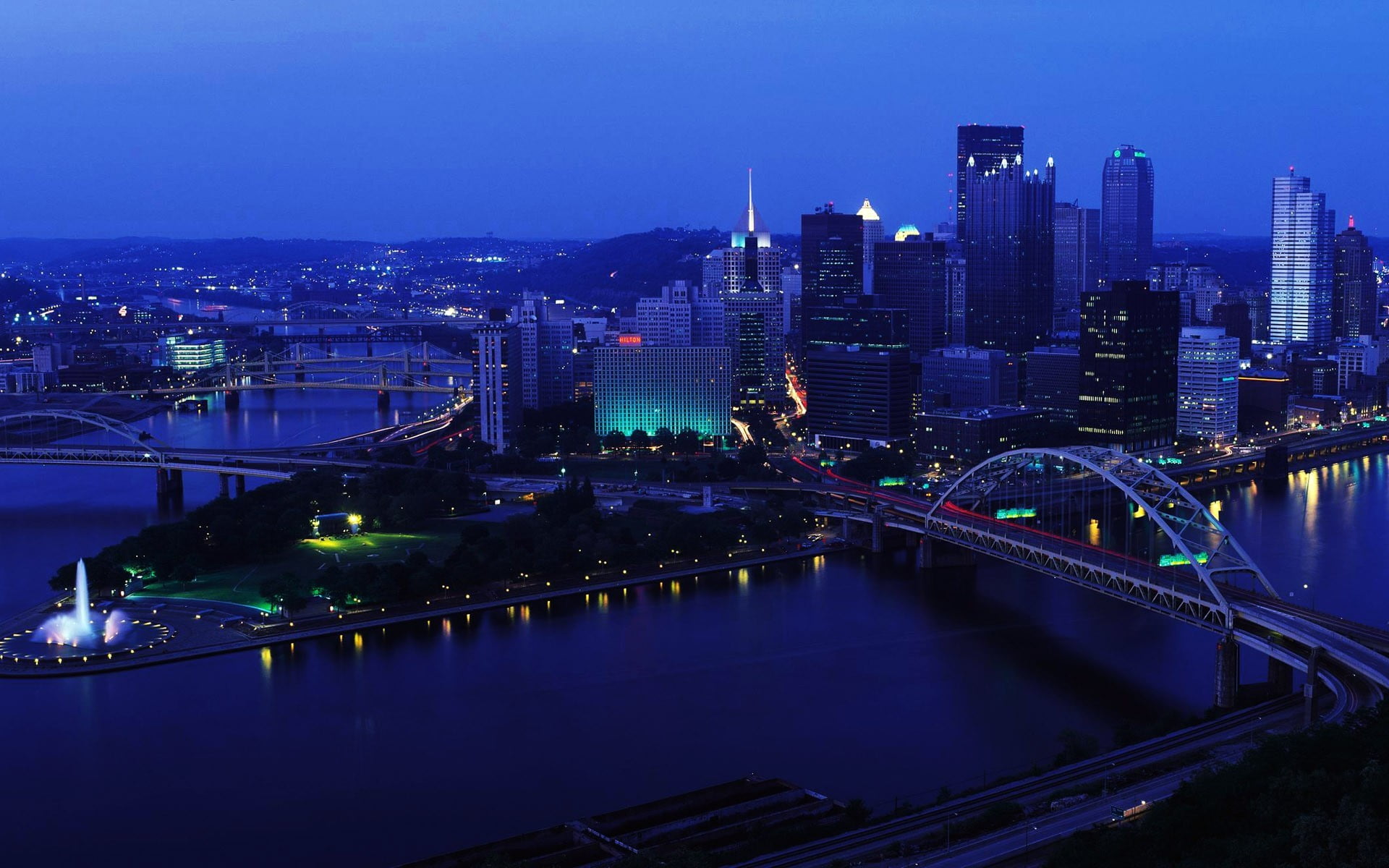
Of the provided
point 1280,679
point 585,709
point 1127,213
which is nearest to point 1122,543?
point 1280,679

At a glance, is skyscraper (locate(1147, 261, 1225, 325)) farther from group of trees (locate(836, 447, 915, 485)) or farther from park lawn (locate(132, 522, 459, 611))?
park lawn (locate(132, 522, 459, 611))

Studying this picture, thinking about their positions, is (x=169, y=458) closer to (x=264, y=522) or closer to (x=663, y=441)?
(x=264, y=522)

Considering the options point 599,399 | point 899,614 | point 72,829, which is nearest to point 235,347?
point 599,399

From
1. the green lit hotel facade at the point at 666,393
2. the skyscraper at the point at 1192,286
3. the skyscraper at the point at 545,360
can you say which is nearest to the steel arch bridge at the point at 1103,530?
the green lit hotel facade at the point at 666,393

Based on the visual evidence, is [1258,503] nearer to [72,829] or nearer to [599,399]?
[599,399]

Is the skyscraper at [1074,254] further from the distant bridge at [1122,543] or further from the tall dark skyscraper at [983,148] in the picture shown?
the distant bridge at [1122,543]

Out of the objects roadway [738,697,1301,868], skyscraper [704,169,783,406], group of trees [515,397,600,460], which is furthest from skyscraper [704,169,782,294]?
roadway [738,697,1301,868]
